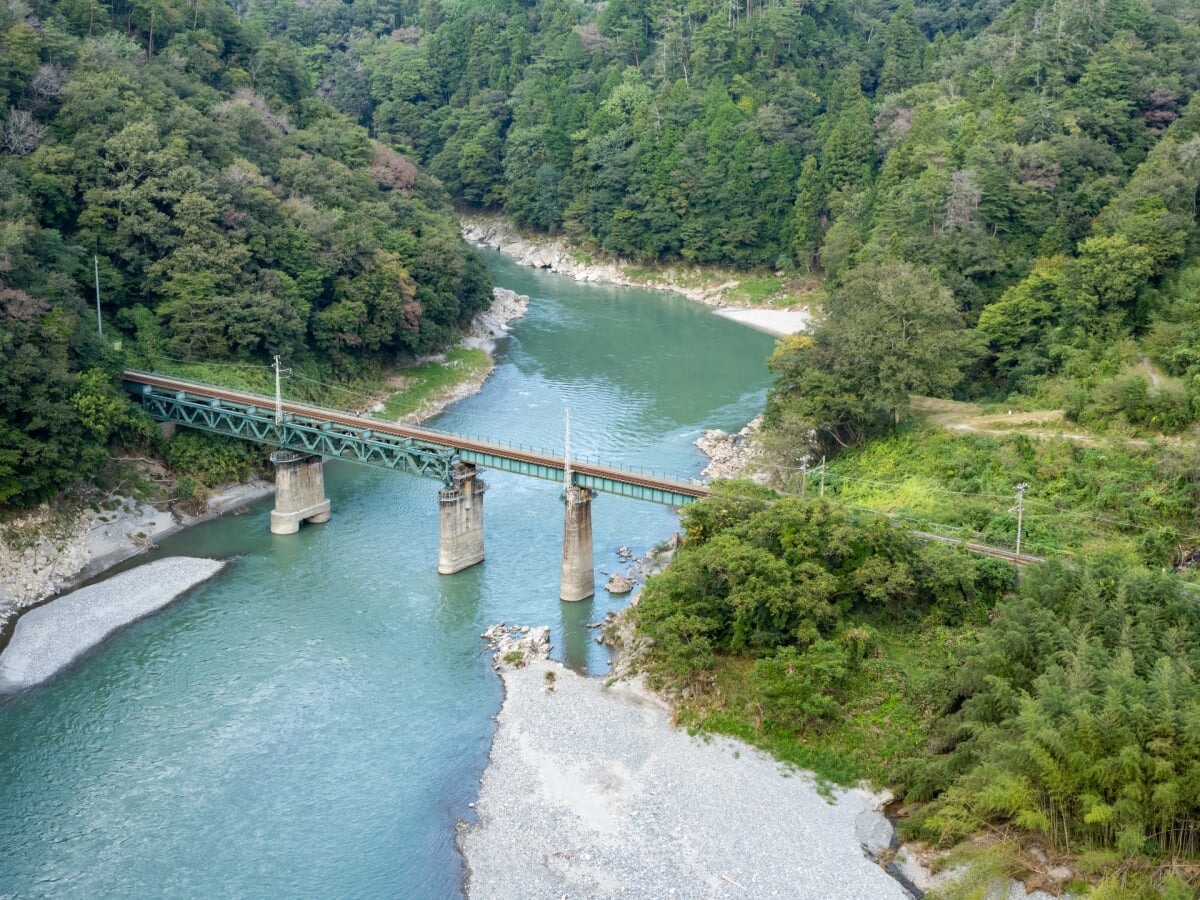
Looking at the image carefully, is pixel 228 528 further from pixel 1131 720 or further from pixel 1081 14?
pixel 1081 14

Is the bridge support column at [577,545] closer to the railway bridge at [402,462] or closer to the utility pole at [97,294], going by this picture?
the railway bridge at [402,462]

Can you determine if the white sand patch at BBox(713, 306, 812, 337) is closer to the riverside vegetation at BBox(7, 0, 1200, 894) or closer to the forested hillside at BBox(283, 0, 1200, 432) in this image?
the forested hillside at BBox(283, 0, 1200, 432)

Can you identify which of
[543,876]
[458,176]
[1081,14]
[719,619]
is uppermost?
[1081,14]

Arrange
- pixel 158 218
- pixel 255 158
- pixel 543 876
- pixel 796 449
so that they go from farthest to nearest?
pixel 255 158 < pixel 158 218 < pixel 796 449 < pixel 543 876

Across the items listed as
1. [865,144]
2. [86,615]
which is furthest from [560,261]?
[86,615]

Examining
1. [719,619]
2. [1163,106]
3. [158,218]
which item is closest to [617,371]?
[158,218]

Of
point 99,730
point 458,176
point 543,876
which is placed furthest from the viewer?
point 458,176

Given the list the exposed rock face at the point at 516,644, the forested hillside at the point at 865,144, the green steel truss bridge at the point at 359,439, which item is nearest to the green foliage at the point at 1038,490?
the forested hillside at the point at 865,144

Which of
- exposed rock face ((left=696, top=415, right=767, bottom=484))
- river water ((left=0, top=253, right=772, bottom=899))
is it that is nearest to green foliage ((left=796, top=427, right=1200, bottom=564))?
exposed rock face ((left=696, top=415, right=767, bottom=484))
